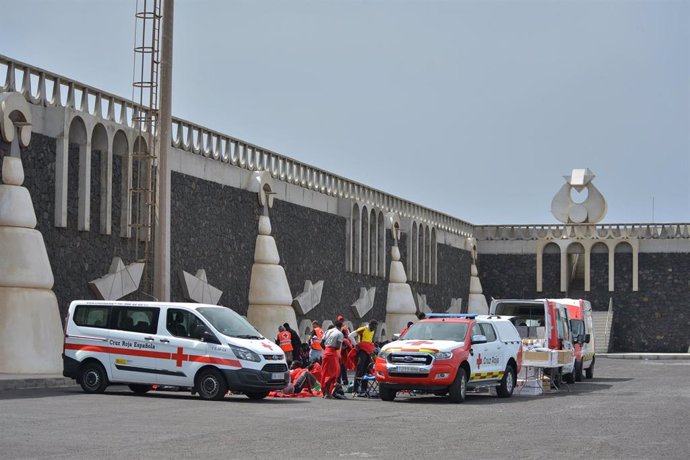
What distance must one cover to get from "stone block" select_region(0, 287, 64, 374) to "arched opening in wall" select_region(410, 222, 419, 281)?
31989mm

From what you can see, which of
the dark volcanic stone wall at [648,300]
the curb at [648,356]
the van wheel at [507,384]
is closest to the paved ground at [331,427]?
the van wheel at [507,384]

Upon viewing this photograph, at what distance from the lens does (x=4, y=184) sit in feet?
85.9

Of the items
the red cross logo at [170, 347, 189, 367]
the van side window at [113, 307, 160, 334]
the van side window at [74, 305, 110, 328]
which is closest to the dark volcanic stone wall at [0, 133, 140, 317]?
the van side window at [74, 305, 110, 328]

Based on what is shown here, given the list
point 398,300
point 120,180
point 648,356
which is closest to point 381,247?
point 398,300

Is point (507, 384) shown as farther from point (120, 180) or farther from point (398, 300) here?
point (398, 300)

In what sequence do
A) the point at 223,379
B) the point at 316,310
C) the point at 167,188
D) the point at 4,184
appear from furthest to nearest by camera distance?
the point at 316,310 < the point at 167,188 < the point at 4,184 < the point at 223,379

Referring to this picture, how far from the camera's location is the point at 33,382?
931 inches

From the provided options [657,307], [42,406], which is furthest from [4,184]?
[657,307]

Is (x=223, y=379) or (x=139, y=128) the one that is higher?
(x=139, y=128)

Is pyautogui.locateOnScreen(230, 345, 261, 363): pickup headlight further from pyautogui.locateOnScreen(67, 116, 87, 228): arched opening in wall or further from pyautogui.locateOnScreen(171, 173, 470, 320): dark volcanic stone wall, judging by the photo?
pyautogui.locateOnScreen(171, 173, 470, 320): dark volcanic stone wall

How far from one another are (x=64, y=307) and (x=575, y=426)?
1428cm

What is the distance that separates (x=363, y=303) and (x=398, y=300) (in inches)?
182

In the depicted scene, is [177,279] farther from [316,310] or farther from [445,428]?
[445,428]

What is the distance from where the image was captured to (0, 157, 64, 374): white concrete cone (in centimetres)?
2575
